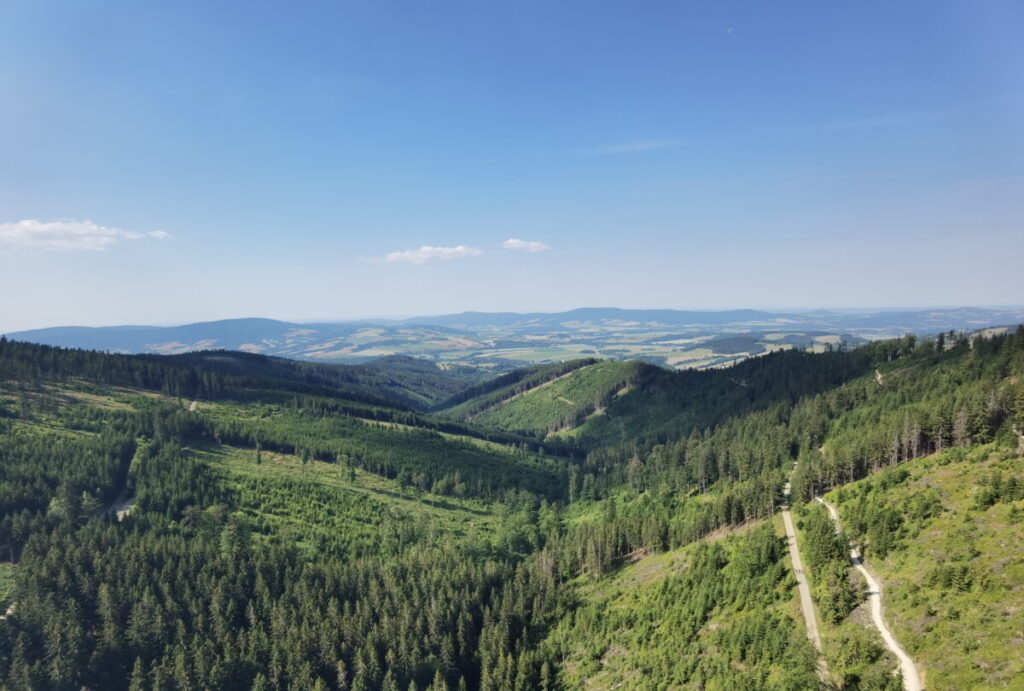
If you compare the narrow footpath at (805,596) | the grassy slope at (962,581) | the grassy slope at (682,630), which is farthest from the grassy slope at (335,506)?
the grassy slope at (962,581)

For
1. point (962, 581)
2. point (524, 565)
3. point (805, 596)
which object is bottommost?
point (524, 565)

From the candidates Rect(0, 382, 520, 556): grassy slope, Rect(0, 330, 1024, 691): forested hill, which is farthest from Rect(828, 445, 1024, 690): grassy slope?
Rect(0, 382, 520, 556): grassy slope

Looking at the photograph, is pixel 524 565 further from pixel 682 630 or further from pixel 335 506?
pixel 335 506

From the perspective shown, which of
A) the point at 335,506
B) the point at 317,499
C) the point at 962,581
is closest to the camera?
the point at 962,581

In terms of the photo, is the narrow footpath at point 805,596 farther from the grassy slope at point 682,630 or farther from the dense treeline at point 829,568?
the dense treeline at point 829,568

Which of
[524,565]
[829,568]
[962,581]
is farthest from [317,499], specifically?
[962,581]

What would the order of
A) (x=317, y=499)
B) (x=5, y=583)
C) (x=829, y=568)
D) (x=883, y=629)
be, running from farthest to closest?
(x=317, y=499)
(x=5, y=583)
(x=829, y=568)
(x=883, y=629)
